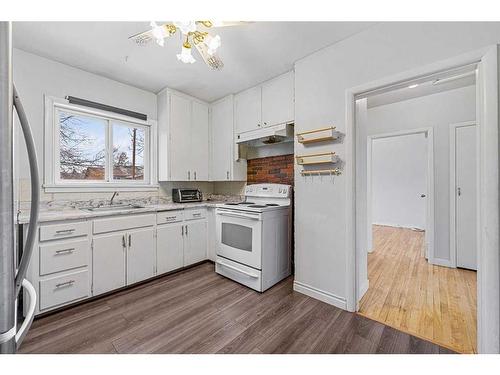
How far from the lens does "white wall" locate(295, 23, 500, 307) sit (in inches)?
61.3

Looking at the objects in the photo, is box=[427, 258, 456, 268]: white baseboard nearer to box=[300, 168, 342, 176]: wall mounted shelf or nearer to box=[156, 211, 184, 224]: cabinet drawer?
box=[300, 168, 342, 176]: wall mounted shelf

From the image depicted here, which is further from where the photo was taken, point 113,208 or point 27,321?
point 113,208

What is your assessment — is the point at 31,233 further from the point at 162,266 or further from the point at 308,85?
the point at 308,85

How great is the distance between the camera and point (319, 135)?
210 cm

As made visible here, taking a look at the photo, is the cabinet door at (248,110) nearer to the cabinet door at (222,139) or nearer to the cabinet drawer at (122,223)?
the cabinet door at (222,139)

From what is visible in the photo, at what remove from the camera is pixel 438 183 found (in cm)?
317

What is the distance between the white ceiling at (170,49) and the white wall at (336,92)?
0.63 feet

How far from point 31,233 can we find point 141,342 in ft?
4.29

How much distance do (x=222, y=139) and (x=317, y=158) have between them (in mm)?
1756

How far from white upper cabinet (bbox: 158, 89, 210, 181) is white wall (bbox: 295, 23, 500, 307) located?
Answer: 5.55 feet

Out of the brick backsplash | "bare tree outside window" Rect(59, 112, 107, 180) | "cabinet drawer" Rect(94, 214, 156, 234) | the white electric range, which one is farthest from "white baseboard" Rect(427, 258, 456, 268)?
"bare tree outside window" Rect(59, 112, 107, 180)

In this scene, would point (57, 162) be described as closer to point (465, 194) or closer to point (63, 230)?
point (63, 230)

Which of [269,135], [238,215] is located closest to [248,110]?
[269,135]
